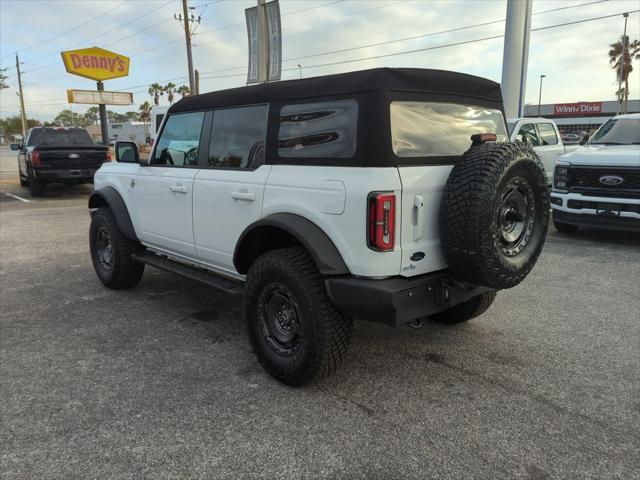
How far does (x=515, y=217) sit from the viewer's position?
307 centimetres

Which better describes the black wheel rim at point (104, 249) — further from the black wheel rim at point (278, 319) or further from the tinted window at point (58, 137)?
the tinted window at point (58, 137)

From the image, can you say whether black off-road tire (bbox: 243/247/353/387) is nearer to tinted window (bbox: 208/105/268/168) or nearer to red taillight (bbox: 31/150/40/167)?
tinted window (bbox: 208/105/268/168)

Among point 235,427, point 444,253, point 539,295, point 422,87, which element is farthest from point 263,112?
point 539,295

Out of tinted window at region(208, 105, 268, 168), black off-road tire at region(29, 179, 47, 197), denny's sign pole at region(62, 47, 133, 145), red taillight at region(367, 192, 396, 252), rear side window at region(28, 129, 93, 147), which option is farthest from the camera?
denny's sign pole at region(62, 47, 133, 145)

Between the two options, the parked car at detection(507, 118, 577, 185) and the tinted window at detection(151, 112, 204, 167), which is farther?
the parked car at detection(507, 118, 577, 185)

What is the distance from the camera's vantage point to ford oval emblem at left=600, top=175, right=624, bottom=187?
679 centimetres

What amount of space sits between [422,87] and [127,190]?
3.20m

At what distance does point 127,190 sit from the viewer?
4.89m

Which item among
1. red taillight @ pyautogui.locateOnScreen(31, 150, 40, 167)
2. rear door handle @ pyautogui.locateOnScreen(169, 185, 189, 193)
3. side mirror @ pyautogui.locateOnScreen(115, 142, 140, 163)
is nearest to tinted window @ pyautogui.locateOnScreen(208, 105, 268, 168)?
rear door handle @ pyautogui.locateOnScreen(169, 185, 189, 193)

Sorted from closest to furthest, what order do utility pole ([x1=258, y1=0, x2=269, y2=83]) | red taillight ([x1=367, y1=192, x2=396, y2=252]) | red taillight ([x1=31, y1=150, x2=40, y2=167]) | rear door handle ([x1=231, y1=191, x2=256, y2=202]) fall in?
red taillight ([x1=367, y1=192, x2=396, y2=252])
rear door handle ([x1=231, y1=191, x2=256, y2=202])
red taillight ([x1=31, y1=150, x2=40, y2=167])
utility pole ([x1=258, y1=0, x2=269, y2=83])

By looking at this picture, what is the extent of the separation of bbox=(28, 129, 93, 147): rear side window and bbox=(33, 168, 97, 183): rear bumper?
52.7 inches

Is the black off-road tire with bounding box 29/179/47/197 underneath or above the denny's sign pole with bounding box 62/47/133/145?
underneath

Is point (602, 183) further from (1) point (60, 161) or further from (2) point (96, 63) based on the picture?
(2) point (96, 63)

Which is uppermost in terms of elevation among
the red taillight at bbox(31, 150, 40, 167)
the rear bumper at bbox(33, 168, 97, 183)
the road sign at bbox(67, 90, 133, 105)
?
the road sign at bbox(67, 90, 133, 105)
